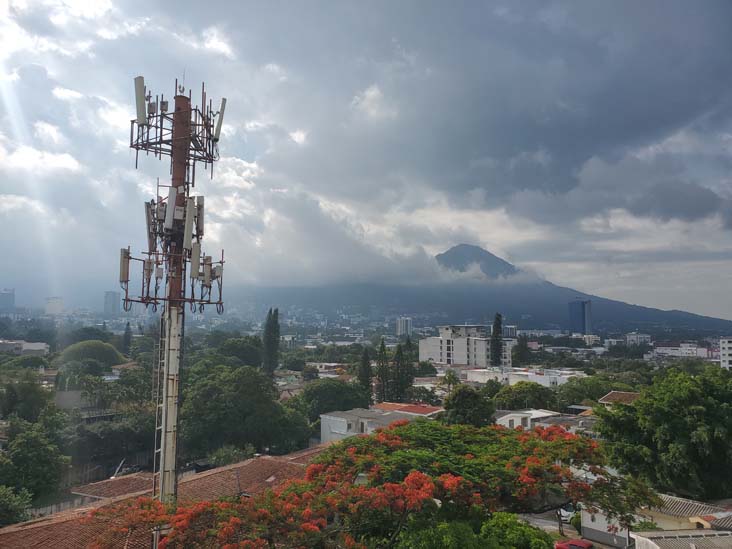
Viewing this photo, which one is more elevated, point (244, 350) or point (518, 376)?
point (244, 350)

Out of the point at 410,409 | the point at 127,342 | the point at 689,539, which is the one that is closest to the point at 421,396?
the point at 410,409

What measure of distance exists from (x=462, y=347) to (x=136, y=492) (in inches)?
2424

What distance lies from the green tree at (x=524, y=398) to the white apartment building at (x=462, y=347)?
34329 mm

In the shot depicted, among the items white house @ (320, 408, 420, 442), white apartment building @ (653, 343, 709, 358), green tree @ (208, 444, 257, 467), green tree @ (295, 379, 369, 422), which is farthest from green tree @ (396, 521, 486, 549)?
white apartment building @ (653, 343, 709, 358)

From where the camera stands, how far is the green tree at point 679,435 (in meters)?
14.2

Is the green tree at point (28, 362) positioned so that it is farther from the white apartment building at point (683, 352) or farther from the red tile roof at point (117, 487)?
the white apartment building at point (683, 352)

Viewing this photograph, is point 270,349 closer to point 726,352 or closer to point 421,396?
point 421,396

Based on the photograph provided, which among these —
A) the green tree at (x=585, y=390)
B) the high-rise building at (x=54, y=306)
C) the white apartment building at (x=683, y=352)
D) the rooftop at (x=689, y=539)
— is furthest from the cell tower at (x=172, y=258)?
the high-rise building at (x=54, y=306)

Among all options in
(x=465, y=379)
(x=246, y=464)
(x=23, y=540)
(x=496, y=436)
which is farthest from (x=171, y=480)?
(x=465, y=379)

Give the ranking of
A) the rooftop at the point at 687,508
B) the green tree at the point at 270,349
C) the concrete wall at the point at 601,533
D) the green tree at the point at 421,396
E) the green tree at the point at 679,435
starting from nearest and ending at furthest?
the rooftop at the point at 687,508
the green tree at the point at 679,435
the concrete wall at the point at 601,533
the green tree at the point at 421,396
the green tree at the point at 270,349

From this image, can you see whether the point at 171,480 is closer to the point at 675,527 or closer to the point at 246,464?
the point at 246,464

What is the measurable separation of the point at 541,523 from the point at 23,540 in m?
14.1

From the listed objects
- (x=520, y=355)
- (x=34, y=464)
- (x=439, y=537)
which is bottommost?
(x=520, y=355)

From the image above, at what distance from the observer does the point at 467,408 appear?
23.7 metres
